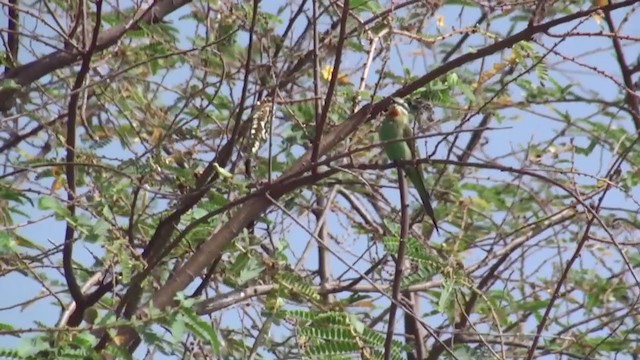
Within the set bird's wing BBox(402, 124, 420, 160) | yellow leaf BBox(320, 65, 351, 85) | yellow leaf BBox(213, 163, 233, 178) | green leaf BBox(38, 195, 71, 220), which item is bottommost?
green leaf BBox(38, 195, 71, 220)

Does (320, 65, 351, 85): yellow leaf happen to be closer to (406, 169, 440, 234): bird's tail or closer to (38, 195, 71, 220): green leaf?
(406, 169, 440, 234): bird's tail

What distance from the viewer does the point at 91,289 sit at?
398 centimetres

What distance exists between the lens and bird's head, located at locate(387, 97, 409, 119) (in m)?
3.44

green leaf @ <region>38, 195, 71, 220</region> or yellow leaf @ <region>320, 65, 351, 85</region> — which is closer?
green leaf @ <region>38, 195, 71, 220</region>

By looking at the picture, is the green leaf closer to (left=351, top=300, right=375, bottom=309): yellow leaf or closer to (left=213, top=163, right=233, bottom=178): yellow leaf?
(left=213, top=163, right=233, bottom=178): yellow leaf

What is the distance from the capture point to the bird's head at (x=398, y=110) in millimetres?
3442

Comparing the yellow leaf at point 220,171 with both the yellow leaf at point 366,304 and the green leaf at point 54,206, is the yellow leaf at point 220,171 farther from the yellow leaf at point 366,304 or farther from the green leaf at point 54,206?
the yellow leaf at point 366,304

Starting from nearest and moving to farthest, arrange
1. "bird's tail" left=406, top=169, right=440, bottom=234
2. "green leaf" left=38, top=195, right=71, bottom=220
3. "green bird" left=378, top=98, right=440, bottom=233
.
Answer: "green leaf" left=38, top=195, right=71, bottom=220
"green bird" left=378, top=98, right=440, bottom=233
"bird's tail" left=406, top=169, right=440, bottom=234

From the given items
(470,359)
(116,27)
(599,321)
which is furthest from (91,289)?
(599,321)

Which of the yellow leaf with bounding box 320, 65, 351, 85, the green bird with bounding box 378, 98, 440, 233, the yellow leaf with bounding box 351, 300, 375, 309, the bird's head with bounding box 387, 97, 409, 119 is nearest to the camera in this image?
the bird's head with bounding box 387, 97, 409, 119

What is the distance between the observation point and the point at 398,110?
140 inches

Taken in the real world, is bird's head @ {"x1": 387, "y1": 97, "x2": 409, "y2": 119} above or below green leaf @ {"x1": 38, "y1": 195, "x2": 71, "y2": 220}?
above

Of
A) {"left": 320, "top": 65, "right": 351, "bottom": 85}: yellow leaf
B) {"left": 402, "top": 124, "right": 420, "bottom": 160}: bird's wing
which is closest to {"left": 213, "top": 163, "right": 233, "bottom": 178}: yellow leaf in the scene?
{"left": 402, "top": 124, "right": 420, "bottom": 160}: bird's wing

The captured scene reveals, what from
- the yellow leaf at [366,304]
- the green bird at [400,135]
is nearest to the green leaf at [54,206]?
the green bird at [400,135]
